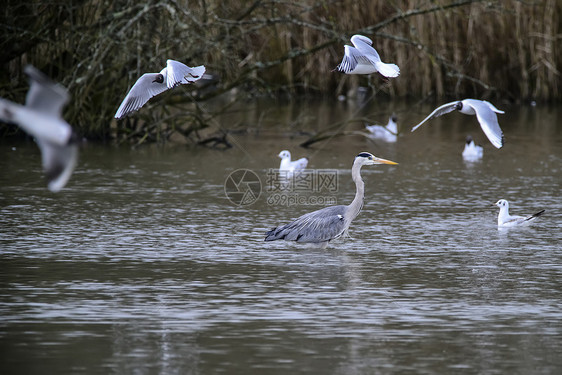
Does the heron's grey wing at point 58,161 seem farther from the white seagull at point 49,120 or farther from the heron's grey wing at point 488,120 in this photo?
the heron's grey wing at point 488,120

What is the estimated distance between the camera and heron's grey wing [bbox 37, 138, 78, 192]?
540cm

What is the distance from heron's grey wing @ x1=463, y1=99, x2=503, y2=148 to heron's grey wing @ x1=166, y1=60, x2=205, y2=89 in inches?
87.6

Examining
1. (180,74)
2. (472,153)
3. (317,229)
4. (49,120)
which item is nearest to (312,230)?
(317,229)

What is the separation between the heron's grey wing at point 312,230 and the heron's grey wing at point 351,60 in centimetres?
119

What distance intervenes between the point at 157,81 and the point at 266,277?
2159mm

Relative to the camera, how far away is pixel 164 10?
45.9ft

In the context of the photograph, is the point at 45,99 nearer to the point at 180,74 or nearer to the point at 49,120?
the point at 49,120

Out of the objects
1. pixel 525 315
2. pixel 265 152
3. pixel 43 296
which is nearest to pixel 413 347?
pixel 525 315

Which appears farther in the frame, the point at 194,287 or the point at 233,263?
the point at 233,263

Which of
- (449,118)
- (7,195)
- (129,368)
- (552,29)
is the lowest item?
(129,368)

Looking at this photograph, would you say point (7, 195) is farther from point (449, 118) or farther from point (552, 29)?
point (552, 29)

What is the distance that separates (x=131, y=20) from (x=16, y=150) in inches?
105

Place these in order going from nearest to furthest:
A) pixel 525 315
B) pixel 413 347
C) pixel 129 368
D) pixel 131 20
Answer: pixel 129 368 < pixel 413 347 < pixel 525 315 < pixel 131 20

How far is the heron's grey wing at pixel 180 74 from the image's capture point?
8.09 m
